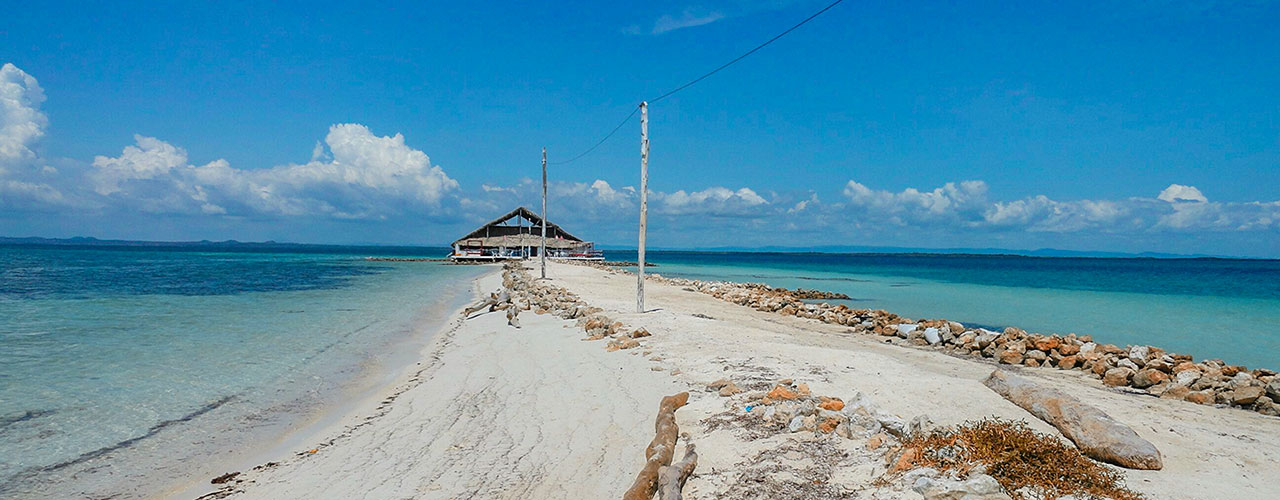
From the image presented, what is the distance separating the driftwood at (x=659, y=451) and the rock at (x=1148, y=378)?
6.41 m

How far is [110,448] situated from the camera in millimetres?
5691

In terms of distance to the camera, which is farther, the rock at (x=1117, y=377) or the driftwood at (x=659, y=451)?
the rock at (x=1117, y=377)

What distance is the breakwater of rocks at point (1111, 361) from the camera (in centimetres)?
691

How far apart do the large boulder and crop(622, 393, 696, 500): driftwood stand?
2.68 metres

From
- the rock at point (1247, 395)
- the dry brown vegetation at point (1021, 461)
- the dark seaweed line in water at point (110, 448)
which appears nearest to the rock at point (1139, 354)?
the rock at point (1247, 395)

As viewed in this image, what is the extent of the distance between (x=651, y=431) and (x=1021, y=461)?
279 cm

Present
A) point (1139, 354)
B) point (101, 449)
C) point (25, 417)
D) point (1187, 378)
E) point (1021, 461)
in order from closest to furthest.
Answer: point (1021, 461)
point (101, 449)
point (25, 417)
point (1187, 378)
point (1139, 354)

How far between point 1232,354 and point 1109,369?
692 centimetres

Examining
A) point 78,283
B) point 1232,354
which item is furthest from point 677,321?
point 78,283

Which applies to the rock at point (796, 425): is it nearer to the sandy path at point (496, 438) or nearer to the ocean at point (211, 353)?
the sandy path at point (496, 438)

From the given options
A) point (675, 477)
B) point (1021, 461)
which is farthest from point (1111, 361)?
point (675, 477)

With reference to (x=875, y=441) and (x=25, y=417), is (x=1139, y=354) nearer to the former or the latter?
(x=875, y=441)

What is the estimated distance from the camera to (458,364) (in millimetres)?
9258

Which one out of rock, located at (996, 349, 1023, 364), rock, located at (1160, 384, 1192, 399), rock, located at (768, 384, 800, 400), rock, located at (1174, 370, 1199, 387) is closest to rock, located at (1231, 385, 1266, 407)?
rock, located at (1160, 384, 1192, 399)
